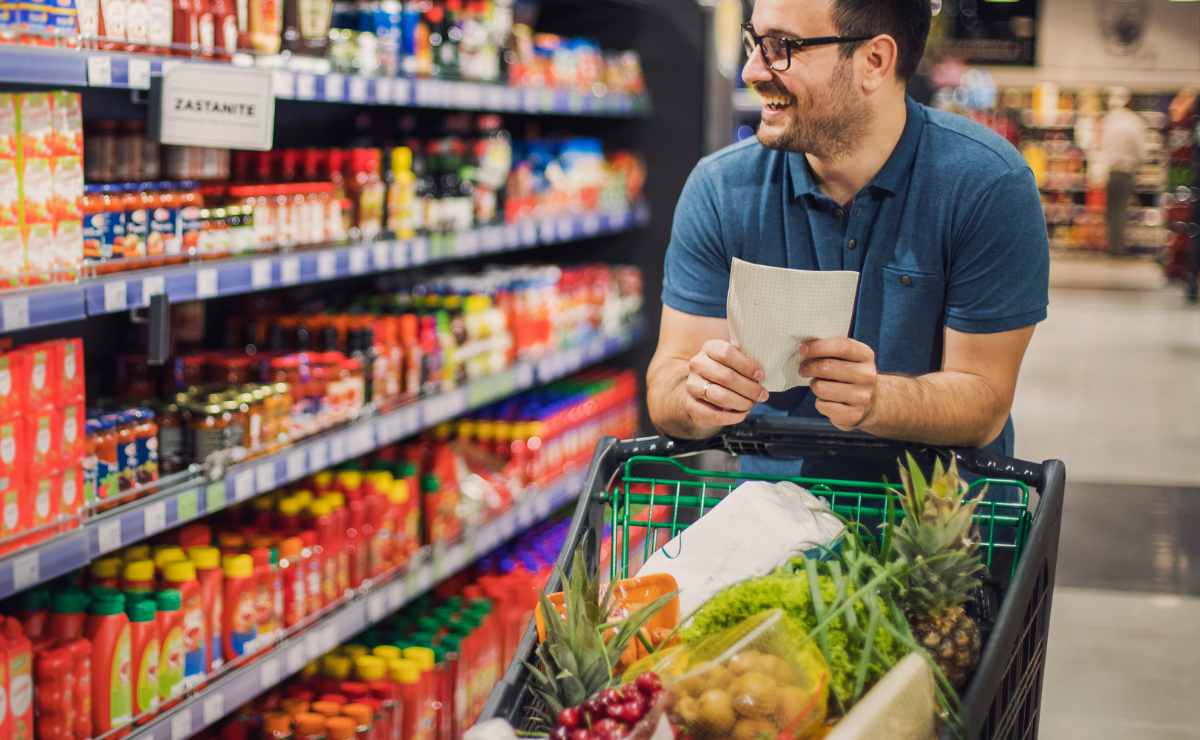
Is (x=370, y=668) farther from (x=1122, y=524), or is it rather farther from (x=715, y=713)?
(x=1122, y=524)

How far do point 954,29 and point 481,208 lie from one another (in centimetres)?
1745

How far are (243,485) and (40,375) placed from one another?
26.1 inches

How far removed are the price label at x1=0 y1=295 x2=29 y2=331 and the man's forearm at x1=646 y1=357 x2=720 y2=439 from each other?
105 cm

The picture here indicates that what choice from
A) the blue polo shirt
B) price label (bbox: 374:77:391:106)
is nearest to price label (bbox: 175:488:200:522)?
the blue polo shirt

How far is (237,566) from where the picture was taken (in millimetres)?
3143

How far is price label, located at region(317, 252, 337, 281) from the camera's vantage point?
11.7ft

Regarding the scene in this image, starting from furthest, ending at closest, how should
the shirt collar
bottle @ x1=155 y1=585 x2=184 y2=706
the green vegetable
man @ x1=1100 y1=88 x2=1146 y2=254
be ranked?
1. man @ x1=1100 y1=88 x2=1146 y2=254
2. bottle @ x1=155 y1=585 x2=184 y2=706
3. the shirt collar
4. the green vegetable

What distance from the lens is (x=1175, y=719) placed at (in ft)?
12.7

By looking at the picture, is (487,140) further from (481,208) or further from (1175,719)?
(1175,719)

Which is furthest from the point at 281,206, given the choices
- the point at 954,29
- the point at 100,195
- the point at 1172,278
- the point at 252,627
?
the point at 954,29

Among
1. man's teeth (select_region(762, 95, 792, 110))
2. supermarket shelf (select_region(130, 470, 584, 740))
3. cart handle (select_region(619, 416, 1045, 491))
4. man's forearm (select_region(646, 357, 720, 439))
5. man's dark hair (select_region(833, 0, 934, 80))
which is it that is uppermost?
man's dark hair (select_region(833, 0, 934, 80))

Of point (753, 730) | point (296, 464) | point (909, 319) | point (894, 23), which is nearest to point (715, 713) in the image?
point (753, 730)

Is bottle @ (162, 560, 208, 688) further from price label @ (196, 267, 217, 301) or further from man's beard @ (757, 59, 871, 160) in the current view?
man's beard @ (757, 59, 871, 160)

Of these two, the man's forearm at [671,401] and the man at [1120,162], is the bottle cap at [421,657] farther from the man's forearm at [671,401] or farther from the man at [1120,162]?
the man at [1120,162]
